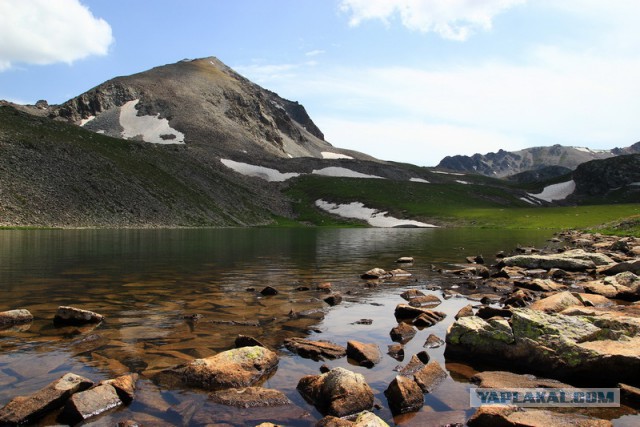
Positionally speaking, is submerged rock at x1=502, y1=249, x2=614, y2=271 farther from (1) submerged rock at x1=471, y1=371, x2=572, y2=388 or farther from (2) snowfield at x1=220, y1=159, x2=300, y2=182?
(2) snowfield at x1=220, y1=159, x2=300, y2=182

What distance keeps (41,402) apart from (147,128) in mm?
193131

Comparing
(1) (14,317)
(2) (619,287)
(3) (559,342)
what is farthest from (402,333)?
(1) (14,317)

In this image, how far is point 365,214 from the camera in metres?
136

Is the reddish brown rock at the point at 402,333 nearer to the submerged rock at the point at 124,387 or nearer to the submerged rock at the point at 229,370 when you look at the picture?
the submerged rock at the point at 229,370

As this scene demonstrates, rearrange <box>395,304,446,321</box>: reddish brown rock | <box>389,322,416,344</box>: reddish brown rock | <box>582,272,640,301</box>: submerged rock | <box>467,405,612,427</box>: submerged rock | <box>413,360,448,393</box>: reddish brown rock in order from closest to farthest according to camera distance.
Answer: <box>467,405,612,427</box>: submerged rock < <box>413,360,448,393</box>: reddish brown rock < <box>389,322,416,344</box>: reddish brown rock < <box>395,304,446,321</box>: reddish brown rock < <box>582,272,640,301</box>: submerged rock

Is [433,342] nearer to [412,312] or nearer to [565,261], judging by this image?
[412,312]

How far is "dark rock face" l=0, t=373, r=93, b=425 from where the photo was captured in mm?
8023

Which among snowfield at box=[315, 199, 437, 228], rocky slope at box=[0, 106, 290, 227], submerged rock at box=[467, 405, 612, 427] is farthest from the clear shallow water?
snowfield at box=[315, 199, 437, 228]

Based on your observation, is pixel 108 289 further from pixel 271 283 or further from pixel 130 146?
pixel 130 146

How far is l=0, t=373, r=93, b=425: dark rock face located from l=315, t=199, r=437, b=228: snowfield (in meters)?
119

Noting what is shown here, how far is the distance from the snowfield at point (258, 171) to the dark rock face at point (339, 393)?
499 feet

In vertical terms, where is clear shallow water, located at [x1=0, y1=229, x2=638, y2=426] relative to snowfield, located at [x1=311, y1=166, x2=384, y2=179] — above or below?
below

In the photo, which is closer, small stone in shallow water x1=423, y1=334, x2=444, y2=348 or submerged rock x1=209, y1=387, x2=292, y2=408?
submerged rock x1=209, y1=387, x2=292, y2=408

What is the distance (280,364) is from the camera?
11562mm
